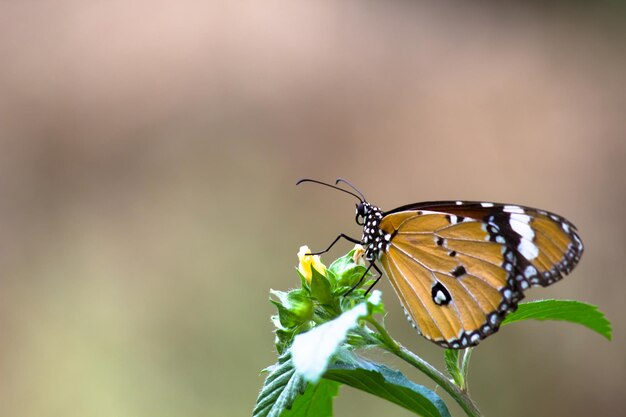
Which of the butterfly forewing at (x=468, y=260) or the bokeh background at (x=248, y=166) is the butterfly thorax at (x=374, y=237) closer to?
the butterfly forewing at (x=468, y=260)

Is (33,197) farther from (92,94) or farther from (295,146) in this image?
(295,146)

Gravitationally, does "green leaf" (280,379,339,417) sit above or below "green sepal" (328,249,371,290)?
below

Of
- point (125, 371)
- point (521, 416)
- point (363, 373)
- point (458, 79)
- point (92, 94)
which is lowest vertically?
point (521, 416)

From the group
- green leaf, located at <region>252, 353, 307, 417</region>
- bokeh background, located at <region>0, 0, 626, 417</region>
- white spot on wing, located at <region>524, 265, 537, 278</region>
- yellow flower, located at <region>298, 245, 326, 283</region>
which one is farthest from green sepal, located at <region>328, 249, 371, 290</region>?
bokeh background, located at <region>0, 0, 626, 417</region>

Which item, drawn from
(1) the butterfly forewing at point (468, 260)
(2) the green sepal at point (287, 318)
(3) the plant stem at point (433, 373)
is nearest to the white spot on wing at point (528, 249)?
(1) the butterfly forewing at point (468, 260)

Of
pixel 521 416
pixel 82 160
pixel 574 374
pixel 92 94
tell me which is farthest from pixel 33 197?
pixel 574 374

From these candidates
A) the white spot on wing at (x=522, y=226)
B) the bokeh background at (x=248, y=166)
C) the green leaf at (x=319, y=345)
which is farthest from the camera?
the bokeh background at (x=248, y=166)

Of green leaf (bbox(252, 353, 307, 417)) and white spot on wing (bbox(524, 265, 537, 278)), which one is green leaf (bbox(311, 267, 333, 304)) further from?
white spot on wing (bbox(524, 265, 537, 278))
